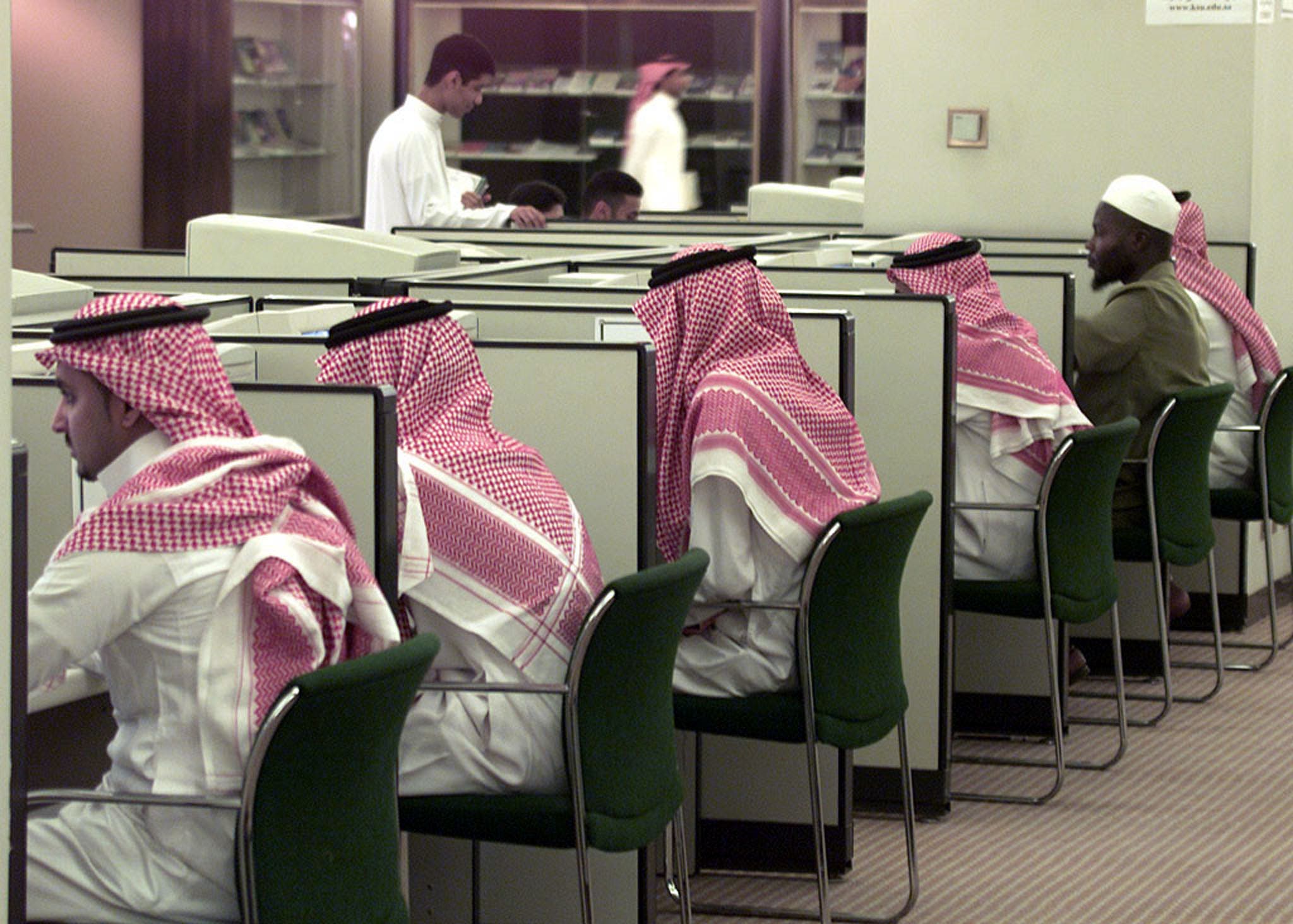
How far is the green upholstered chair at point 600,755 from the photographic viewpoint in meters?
2.63

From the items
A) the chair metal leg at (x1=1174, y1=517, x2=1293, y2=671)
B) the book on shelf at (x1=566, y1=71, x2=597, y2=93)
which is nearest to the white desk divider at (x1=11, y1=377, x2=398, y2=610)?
the chair metal leg at (x1=1174, y1=517, x2=1293, y2=671)

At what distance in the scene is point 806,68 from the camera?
434 inches

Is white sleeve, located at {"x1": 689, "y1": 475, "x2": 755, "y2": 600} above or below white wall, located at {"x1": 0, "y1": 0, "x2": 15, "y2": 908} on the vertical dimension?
below

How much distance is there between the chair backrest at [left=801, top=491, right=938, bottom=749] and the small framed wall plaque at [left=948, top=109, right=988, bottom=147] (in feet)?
10.4

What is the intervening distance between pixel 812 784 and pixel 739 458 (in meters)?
0.53

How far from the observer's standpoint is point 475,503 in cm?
272

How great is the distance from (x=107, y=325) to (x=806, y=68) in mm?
9087

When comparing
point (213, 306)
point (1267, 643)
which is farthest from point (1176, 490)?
point (213, 306)

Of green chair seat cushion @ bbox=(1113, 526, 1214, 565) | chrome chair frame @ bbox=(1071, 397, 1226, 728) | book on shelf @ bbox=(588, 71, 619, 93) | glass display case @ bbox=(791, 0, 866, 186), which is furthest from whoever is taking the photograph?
book on shelf @ bbox=(588, 71, 619, 93)

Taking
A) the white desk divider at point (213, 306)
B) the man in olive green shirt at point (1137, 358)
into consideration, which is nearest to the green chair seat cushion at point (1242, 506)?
Result: the man in olive green shirt at point (1137, 358)

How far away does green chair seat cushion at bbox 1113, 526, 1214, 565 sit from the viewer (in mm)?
4758

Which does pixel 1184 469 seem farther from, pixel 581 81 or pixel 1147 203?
pixel 581 81

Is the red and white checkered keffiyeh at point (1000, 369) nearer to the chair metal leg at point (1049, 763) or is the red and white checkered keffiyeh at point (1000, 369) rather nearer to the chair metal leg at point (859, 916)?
the chair metal leg at point (1049, 763)

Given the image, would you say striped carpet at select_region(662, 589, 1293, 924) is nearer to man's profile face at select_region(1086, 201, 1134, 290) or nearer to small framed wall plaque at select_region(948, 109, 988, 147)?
man's profile face at select_region(1086, 201, 1134, 290)
